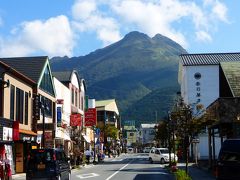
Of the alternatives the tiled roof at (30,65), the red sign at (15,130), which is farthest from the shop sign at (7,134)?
the tiled roof at (30,65)

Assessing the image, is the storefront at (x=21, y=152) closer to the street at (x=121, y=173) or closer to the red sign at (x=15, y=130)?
the red sign at (x=15, y=130)

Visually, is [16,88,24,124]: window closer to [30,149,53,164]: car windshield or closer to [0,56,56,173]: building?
[0,56,56,173]: building

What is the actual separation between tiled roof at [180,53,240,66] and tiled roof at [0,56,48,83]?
134 feet

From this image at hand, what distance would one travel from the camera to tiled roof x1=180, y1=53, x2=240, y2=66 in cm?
8725

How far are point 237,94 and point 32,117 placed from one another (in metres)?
20.5

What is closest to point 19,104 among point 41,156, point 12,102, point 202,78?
point 12,102

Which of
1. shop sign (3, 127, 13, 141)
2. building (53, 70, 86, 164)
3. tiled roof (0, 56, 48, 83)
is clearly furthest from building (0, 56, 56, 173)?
building (53, 70, 86, 164)

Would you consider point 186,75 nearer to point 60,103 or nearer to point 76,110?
point 76,110

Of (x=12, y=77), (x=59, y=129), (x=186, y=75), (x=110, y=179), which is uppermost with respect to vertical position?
(x=186, y=75)

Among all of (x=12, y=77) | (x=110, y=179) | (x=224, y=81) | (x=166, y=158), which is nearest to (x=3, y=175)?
(x=110, y=179)

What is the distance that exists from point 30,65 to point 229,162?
34025mm

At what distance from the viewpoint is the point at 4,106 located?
37062mm

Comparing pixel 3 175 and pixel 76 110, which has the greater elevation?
pixel 76 110

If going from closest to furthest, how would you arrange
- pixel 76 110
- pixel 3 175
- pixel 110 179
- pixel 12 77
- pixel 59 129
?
pixel 3 175 → pixel 110 179 → pixel 12 77 → pixel 59 129 → pixel 76 110
